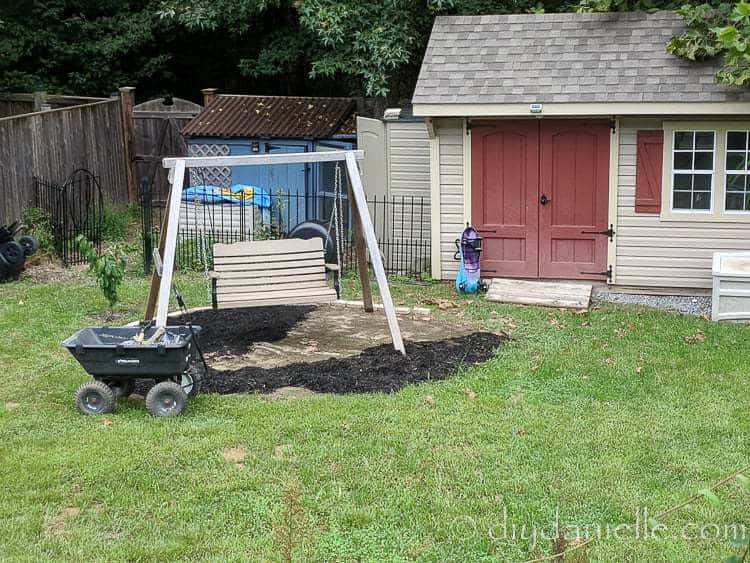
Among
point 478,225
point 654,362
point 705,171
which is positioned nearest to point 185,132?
point 478,225

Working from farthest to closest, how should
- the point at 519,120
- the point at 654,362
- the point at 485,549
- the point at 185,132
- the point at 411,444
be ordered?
the point at 185,132, the point at 519,120, the point at 654,362, the point at 411,444, the point at 485,549

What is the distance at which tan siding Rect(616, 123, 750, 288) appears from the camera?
12641 millimetres

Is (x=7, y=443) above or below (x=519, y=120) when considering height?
below

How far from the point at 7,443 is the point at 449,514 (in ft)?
10.9

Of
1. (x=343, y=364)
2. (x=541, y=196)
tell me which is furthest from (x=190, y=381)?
(x=541, y=196)

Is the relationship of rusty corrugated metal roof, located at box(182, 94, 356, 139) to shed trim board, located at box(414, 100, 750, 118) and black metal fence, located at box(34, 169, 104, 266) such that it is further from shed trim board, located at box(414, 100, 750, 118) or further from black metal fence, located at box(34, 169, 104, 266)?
shed trim board, located at box(414, 100, 750, 118)

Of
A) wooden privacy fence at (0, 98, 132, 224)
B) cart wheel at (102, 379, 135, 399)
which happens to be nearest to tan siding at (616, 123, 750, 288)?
cart wheel at (102, 379, 135, 399)

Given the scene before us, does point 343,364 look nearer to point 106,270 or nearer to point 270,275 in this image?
point 270,275

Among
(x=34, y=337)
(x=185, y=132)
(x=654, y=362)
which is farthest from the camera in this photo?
(x=185, y=132)

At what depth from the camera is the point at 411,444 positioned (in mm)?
7242

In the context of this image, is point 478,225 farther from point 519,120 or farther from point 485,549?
point 485,549

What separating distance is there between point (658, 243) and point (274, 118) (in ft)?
22.5

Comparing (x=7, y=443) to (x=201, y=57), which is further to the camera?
(x=201, y=57)

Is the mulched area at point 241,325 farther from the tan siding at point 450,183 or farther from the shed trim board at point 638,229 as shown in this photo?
the shed trim board at point 638,229
